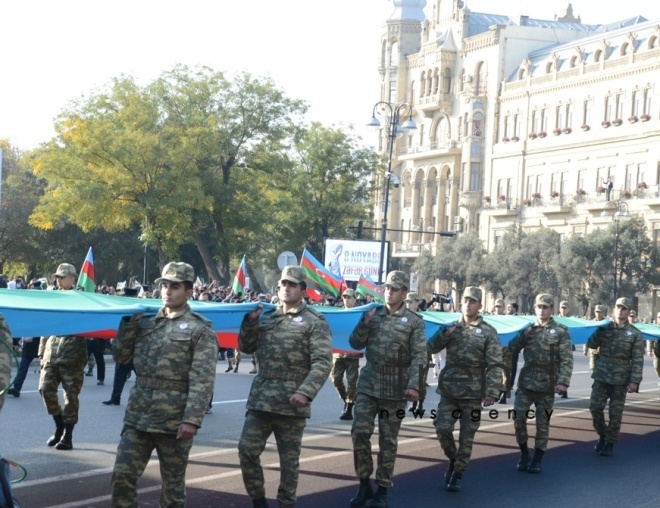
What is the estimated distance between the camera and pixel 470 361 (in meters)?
11.5

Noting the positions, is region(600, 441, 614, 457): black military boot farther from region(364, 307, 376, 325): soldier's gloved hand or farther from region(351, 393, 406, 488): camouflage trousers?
region(364, 307, 376, 325): soldier's gloved hand

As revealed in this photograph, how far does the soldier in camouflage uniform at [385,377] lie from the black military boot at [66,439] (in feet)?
11.6

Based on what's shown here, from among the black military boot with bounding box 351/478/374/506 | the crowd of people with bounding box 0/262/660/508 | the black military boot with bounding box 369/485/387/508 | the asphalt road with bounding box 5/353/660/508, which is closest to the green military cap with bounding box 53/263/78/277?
the crowd of people with bounding box 0/262/660/508

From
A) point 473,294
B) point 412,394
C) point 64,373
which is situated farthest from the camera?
point 64,373

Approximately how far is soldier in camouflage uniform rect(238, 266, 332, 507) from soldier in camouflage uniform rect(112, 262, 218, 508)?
946 millimetres

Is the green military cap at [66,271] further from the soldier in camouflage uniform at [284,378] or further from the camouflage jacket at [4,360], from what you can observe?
the camouflage jacket at [4,360]

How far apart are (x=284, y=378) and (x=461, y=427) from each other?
2.94m

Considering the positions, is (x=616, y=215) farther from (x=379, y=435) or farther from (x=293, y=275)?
(x=293, y=275)

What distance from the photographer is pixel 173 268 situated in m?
8.12

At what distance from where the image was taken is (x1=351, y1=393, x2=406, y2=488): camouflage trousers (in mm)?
10062

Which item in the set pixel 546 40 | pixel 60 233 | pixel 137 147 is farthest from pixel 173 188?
pixel 546 40

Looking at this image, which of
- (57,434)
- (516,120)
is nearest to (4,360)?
(57,434)

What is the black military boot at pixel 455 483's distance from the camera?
11195mm

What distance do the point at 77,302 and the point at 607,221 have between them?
63.5 metres
